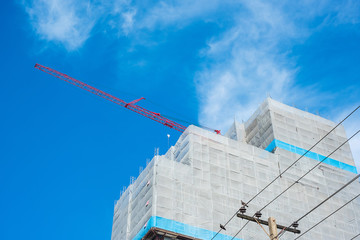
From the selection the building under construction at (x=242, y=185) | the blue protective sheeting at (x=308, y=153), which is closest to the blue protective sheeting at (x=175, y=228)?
the building under construction at (x=242, y=185)

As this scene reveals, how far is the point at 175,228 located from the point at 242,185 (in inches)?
431

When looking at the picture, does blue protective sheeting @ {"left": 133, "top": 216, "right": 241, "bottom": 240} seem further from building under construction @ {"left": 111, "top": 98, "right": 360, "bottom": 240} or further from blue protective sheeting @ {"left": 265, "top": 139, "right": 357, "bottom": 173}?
blue protective sheeting @ {"left": 265, "top": 139, "right": 357, "bottom": 173}

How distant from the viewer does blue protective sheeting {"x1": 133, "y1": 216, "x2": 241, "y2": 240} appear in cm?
5428

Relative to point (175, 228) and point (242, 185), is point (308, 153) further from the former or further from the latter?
point (175, 228)

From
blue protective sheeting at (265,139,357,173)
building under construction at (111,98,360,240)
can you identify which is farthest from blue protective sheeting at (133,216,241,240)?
blue protective sheeting at (265,139,357,173)

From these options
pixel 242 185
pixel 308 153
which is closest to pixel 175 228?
pixel 242 185

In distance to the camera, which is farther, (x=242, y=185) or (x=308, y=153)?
(x=308, y=153)

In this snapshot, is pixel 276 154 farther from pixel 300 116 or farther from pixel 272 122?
pixel 300 116

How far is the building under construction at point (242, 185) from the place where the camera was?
56.5m

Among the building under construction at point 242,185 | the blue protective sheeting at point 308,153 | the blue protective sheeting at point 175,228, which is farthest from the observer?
the blue protective sheeting at point 308,153

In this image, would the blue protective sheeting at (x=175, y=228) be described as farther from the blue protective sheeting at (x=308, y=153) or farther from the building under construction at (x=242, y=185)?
the blue protective sheeting at (x=308, y=153)

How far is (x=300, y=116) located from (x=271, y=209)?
17703mm

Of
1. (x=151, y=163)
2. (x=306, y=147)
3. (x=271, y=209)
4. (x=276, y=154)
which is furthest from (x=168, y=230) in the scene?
(x=306, y=147)

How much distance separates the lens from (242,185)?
62000mm
